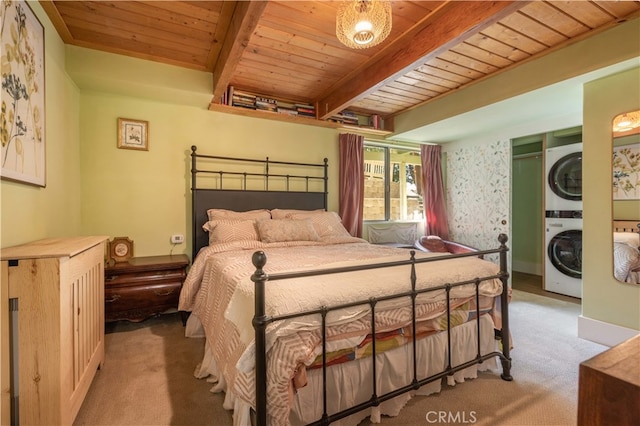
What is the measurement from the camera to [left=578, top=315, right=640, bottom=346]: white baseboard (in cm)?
232

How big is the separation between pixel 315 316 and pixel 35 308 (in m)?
1.15

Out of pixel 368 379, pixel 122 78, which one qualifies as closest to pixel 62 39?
pixel 122 78

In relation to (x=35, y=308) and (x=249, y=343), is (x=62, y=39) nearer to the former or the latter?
(x=35, y=308)

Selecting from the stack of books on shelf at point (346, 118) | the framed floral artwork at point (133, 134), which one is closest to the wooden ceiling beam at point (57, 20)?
the framed floral artwork at point (133, 134)

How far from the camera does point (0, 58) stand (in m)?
1.34

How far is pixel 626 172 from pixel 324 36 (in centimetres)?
267

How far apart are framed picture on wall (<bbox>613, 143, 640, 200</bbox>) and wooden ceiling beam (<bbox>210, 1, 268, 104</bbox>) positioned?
116 inches

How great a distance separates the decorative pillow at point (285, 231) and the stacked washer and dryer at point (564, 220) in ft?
10.8

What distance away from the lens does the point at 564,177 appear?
3.74 metres

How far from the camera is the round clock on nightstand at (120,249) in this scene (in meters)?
2.77

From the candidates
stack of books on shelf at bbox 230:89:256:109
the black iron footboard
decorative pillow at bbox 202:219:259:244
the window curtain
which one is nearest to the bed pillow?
the black iron footboard

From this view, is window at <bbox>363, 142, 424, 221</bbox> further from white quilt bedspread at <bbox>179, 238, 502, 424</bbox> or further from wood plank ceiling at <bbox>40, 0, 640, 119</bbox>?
white quilt bedspread at <bbox>179, 238, 502, 424</bbox>

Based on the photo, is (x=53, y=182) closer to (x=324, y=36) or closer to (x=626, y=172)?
(x=324, y=36)

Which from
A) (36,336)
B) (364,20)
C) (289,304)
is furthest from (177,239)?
(364,20)
